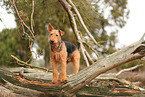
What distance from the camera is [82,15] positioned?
3.18 meters

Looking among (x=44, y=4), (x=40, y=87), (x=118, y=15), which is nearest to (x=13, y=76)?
(x=40, y=87)

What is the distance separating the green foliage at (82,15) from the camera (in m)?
2.98

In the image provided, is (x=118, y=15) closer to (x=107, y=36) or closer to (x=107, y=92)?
(x=107, y=36)

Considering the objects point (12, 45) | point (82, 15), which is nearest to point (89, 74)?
point (82, 15)

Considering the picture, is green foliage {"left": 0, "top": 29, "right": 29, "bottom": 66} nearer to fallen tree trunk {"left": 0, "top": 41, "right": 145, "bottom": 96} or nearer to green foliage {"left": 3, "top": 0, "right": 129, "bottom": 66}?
green foliage {"left": 3, "top": 0, "right": 129, "bottom": 66}

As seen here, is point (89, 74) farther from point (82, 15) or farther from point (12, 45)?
point (12, 45)

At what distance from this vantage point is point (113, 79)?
3244mm

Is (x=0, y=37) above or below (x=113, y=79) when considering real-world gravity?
above

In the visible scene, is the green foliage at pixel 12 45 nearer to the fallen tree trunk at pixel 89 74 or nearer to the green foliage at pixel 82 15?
the green foliage at pixel 82 15

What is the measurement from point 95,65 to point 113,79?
174cm

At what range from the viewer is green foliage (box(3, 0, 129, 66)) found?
2980 millimetres

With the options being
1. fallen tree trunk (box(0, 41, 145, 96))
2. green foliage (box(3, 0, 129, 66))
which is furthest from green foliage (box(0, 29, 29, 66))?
fallen tree trunk (box(0, 41, 145, 96))

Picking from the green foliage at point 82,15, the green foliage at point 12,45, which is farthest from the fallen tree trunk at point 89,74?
the green foliage at point 12,45

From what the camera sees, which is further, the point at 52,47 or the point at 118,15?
the point at 118,15
